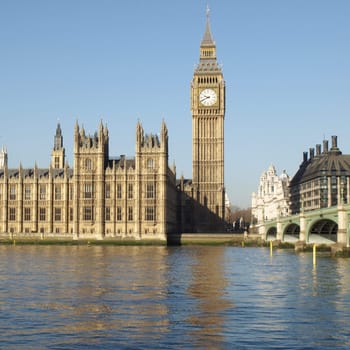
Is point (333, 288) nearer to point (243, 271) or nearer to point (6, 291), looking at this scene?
point (243, 271)

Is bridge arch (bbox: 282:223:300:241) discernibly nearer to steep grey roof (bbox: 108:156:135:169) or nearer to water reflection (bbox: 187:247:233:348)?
steep grey roof (bbox: 108:156:135:169)

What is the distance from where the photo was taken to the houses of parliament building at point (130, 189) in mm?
133125

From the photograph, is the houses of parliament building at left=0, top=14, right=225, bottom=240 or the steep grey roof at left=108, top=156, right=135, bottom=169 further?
the steep grey roof at left=108, top=156, right=135, bottom=169

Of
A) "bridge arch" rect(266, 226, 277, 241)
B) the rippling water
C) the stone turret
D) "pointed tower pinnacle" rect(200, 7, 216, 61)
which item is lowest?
the rippling water

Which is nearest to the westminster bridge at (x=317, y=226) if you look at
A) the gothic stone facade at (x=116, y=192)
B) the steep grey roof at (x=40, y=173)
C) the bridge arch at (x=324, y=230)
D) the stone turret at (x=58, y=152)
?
the bridge arch at (x=324, y=230)

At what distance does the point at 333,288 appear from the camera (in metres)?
46.4

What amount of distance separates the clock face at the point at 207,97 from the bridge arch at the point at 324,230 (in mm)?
61231

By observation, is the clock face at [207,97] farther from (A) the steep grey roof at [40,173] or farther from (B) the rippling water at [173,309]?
(B) the rippling water at [173,309]

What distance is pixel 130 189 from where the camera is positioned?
13375 centimetres

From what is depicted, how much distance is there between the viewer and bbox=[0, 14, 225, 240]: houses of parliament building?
133125 mm

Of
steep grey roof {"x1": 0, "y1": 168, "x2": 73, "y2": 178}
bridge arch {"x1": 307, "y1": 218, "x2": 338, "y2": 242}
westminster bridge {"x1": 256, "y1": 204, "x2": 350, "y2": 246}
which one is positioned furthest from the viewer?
steep grey roof {"x1": 0, "y1": 168, "x2": 73, "y2": 178}

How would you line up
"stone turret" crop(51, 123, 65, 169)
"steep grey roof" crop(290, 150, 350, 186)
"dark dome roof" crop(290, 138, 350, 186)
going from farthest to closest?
"stone turret" crop(51, 123, 65, 169)
"dark dome roof" crop(290, 138, 350, 186)
"steep grey roof" crop(290, 150, 350, 186)

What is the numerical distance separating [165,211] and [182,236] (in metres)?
7.07

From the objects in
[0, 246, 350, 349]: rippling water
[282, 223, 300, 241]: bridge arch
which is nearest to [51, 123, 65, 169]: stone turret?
[282, 223, 300, 241]: bridge arch
